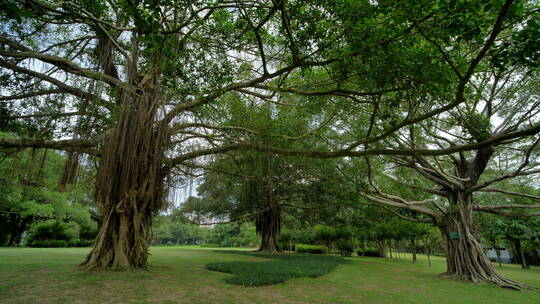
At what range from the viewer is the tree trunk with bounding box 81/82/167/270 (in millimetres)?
5043

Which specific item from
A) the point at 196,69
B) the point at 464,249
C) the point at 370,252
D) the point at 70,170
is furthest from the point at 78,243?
the point at 464,249

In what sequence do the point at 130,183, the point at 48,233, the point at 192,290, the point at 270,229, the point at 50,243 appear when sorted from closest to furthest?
1. the point at 192,290
2. the point at 130,183
3. the point at 270,229
4. the point at 50,243
5. the point at 48,233

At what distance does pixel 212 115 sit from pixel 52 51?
3708 millimetres

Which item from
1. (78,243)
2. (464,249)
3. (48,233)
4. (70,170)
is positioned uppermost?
(70,170)

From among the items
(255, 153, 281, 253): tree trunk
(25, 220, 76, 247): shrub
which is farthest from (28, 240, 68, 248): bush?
(255, 153, 281, 253): tree trunk

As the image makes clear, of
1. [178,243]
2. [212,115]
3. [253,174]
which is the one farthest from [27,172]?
[178,243]

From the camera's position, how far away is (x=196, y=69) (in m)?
5.26

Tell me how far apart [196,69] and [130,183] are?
313 cm

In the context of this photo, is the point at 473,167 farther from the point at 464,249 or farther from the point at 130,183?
the point at 130,183

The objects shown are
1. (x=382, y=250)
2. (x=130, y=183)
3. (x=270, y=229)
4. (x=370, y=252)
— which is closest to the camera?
(x=130, y=183)

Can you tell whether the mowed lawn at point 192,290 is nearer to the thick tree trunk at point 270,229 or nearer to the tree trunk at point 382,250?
the thick tree trunk at point 270,229

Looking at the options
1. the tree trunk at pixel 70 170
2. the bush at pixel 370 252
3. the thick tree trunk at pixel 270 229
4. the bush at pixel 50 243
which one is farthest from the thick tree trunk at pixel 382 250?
the bush at pixel 50 243

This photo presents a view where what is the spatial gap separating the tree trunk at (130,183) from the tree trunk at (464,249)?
879 cm

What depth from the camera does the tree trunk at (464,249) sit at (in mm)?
7990
